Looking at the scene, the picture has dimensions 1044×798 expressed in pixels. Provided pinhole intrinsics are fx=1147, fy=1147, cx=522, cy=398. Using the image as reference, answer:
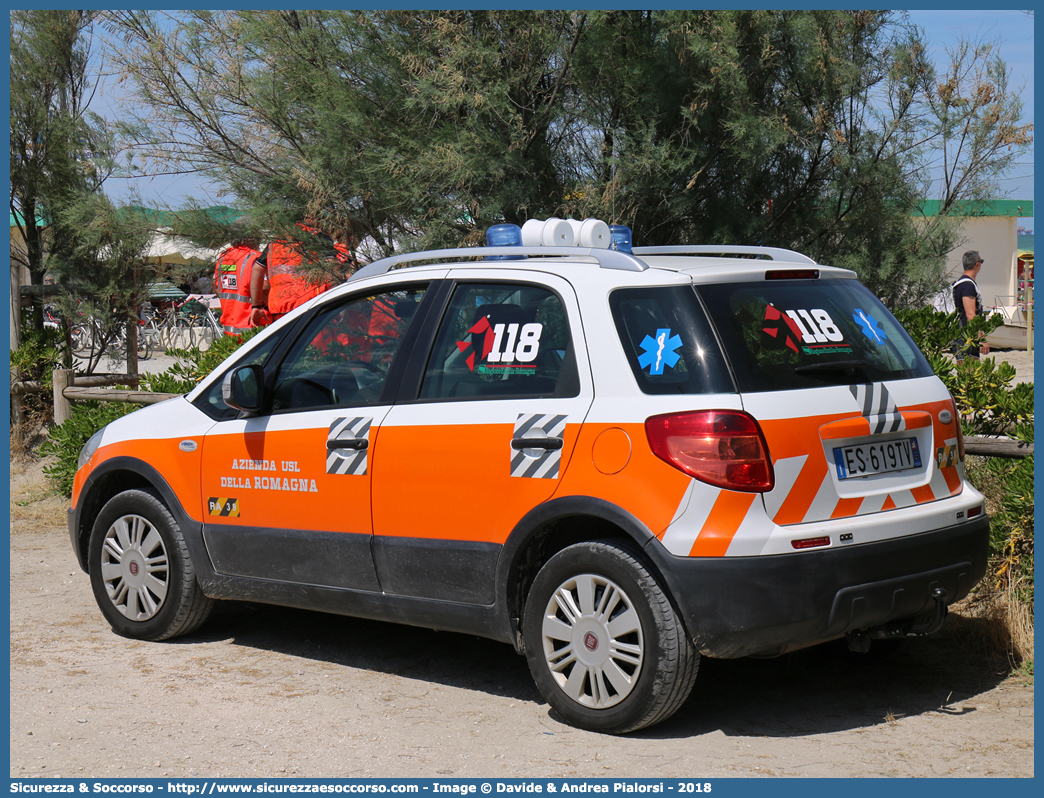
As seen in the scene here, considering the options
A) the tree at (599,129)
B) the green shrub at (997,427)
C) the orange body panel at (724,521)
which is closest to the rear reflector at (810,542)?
the orange body panel at (724,521)

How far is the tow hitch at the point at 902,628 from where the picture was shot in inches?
170

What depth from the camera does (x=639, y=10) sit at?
806 centimetres

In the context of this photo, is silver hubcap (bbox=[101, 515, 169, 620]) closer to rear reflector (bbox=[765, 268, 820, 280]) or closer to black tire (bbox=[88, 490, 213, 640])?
black tire (bbox=[88, 490, 213, 640])

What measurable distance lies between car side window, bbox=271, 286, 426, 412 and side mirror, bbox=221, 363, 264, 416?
0.29 feet

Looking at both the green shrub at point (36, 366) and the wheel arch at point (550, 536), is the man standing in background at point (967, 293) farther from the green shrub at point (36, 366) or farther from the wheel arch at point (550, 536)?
the green shrub at point (36, 366)

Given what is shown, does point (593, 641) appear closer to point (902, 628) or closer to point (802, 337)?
point (902, 628)

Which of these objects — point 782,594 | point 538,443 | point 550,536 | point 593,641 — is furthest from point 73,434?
point 782,594

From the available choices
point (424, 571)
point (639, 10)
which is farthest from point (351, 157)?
point (424, 571)

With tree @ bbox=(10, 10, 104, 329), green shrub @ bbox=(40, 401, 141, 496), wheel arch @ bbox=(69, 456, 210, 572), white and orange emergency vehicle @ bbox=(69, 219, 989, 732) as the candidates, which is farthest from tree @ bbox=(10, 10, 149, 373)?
white and orange emergency vehicle @ bbox=(69, 219, 989, 732)

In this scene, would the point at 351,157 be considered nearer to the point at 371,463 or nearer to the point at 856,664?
the point at 371,463

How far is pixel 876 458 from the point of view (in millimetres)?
4262

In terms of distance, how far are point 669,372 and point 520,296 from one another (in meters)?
0.81

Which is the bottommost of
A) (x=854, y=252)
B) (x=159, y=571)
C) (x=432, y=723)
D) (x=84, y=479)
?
(x=432, y=723)

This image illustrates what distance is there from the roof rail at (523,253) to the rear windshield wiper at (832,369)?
0.72m
